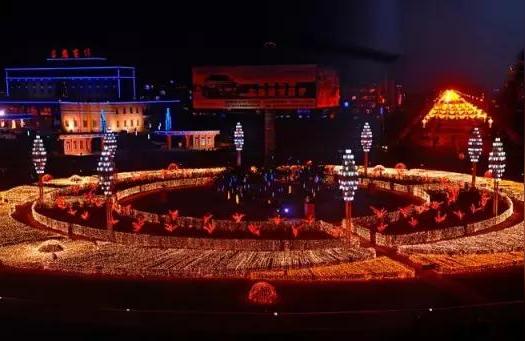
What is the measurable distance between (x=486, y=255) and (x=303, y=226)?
23.7 feet

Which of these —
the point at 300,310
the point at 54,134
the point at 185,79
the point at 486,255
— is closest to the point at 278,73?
the point at 54,134

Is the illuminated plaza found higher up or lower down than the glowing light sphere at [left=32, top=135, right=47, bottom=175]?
lower down

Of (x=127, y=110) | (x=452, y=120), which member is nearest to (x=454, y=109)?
(x=452, y=120)

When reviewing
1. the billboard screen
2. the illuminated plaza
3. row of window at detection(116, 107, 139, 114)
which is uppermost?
the billboard screen

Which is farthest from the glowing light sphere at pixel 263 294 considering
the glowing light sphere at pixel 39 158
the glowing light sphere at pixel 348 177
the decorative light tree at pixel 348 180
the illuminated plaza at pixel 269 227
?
the glowing light sphere at pixel 39 158

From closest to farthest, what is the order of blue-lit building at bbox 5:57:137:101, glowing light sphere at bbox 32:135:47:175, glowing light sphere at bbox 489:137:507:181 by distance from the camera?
glowing light sphere at bbox 489:137:507:181 → glowing light sphere at bbox 32:135:47:175 → blue-lit building at bbox 5:57:137:101

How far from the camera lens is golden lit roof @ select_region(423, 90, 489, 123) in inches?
2444

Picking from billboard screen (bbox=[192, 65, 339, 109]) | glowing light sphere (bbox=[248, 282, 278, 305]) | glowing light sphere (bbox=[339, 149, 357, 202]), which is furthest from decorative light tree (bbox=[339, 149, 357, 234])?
billboard screen (bbox=[192, 65, 339, 109])

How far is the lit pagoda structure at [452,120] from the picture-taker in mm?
58594

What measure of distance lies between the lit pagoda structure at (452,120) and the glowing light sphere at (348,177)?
106 feet

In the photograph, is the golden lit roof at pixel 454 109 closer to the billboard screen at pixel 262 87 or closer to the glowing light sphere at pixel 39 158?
the billboard screen at pixel 262 87

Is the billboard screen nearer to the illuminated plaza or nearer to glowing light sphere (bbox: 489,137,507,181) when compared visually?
the illuminated plaza

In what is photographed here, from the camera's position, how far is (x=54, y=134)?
59.5 m

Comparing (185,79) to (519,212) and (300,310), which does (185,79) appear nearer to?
(519,212)
